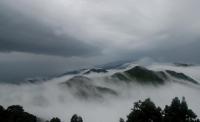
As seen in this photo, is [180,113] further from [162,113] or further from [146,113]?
[146,113]

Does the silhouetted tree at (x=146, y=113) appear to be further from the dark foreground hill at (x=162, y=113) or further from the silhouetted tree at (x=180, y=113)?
the silhouetted tree at (x=180, y=113)

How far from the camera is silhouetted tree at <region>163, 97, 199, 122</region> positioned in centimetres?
6197

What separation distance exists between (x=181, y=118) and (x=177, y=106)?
2065 mm

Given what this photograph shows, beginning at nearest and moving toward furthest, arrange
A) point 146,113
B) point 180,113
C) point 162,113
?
point 180,113 → point 146,113 → point 162,113

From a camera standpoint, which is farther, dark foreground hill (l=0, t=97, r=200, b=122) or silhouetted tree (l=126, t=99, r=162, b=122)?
Answer: silhouetted tree (l=126, t=99, r=162, b=122)

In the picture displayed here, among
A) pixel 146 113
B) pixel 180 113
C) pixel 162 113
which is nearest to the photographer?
pixel 180 113

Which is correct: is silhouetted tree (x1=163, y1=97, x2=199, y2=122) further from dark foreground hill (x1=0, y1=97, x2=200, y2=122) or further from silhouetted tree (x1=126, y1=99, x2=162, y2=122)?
silhouetted tree (x1=126, y1=99, x2=162, y2=122)

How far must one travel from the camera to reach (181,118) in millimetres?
62625

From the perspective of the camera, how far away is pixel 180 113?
62.6 m

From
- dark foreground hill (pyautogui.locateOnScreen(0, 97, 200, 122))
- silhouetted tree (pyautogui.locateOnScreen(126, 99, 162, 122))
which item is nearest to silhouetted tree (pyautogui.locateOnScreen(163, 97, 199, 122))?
dark foreground hill (pyautogui.locateOnScreen(0, 97, 200, 122))

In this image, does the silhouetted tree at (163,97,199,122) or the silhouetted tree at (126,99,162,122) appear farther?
the silhouetted tree at (126,99,162,122)

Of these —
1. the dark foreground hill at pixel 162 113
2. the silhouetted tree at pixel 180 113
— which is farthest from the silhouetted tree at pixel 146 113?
the silhouetted tree at pixel 180 113

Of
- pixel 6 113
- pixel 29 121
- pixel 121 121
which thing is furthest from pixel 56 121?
pixel 121 121

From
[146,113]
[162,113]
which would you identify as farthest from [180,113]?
[146,113]
